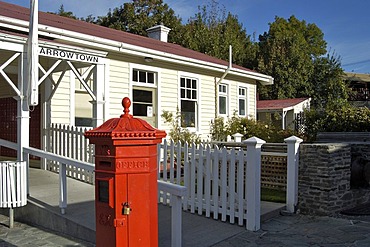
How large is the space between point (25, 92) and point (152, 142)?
13.4ft

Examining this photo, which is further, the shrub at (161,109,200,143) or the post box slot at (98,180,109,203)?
the shrub at (161,109,200,143)

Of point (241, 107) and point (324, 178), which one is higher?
point (241, 107)

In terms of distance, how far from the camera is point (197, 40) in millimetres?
31969

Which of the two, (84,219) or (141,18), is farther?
(141,18)

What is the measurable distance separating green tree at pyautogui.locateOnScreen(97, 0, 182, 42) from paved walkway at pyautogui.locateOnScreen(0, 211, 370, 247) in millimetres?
28856

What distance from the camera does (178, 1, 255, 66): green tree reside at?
31.5m

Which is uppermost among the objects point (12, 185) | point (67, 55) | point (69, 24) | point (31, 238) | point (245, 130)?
point (69, 24)

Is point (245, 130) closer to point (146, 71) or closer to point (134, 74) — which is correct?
point (146, 71)

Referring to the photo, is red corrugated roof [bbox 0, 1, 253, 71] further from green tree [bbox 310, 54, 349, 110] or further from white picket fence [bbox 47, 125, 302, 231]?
green tree [bbox 310, 54, 349, 110]

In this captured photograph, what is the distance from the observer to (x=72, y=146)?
8195 millimetres

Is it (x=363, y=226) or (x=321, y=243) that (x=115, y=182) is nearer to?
(x=321, y=243)

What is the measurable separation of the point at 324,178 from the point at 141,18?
29.8m

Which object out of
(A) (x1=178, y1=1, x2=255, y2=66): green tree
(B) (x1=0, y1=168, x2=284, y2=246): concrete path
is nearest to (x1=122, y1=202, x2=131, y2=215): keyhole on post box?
(B) (x1=0, y1=168, x2=284, y2=246): concrete path

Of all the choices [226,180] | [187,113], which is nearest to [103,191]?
[226,180]
